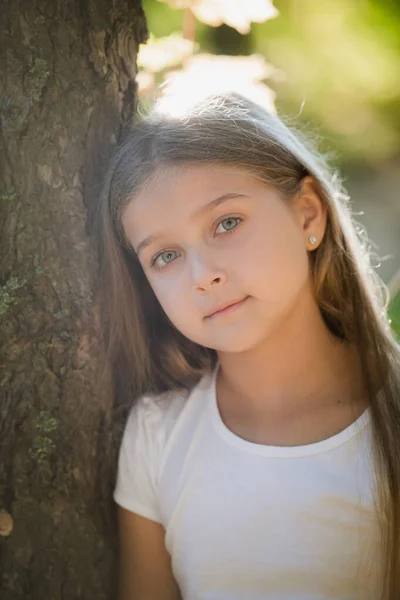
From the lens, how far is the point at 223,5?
6.09 feet

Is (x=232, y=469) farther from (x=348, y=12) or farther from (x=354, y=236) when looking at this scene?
(x=348, y=12)

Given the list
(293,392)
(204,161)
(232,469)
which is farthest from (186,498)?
(204,161)

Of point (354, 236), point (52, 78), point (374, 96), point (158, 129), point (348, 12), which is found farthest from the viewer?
point (374, 96)

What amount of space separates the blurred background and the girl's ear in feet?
1.96

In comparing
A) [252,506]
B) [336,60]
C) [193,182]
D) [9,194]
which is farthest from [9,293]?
[336,60]

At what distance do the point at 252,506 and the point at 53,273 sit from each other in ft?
2.23

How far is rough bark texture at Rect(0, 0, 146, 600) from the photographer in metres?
1.52

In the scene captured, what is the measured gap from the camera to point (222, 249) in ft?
5.00

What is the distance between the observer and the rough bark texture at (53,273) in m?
1.52

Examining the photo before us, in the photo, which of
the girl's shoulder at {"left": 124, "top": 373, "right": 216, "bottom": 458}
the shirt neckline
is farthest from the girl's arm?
the shirt neckline

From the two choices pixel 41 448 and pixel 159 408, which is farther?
pixel 159 408

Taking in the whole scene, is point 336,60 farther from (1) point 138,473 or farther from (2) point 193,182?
(1) point 138,473

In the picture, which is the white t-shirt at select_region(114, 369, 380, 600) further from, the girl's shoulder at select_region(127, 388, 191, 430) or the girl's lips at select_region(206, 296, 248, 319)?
the girl's lips at select_region(206, 296, 248, 319)

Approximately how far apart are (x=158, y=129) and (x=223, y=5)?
0.47m
